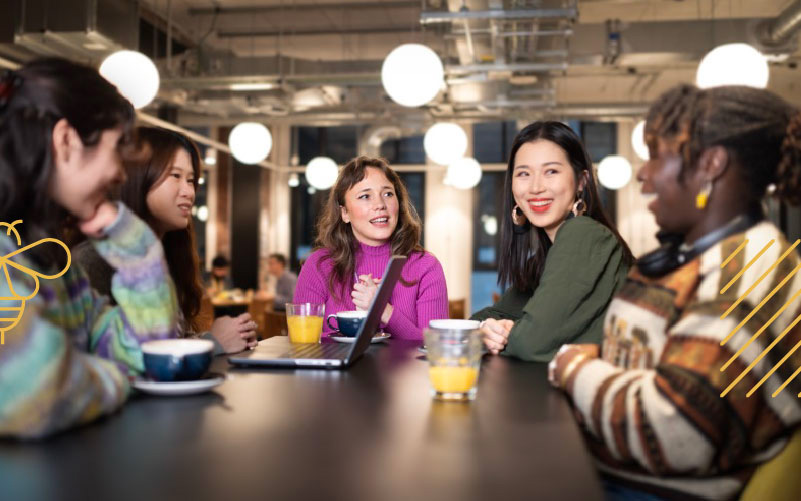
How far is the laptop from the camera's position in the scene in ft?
4.51

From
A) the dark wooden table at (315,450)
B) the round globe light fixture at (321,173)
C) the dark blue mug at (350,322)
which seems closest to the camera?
the dark wooden table at (315,450)

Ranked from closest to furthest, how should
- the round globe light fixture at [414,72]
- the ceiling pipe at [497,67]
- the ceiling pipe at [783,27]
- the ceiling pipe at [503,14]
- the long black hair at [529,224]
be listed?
the long black hair at [529,224] < the round globe light fixture at [414,72] < the ceiling pipe at [503,14] < the ceiling pipe at [783,27] < the ceiling pipe at [497,67]

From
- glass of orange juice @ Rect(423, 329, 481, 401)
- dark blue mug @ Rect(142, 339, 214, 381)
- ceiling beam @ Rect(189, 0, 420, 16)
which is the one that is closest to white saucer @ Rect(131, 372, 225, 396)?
dark blue mug @ Rect(142, 339, 214, 381)

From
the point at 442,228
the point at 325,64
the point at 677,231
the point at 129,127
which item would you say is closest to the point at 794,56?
the point at 325,64

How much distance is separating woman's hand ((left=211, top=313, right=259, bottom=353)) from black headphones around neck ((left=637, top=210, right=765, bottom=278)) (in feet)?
2.89

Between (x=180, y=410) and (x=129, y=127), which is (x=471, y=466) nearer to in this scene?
(x=180, y=410)

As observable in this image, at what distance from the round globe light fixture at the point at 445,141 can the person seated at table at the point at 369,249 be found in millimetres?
2489

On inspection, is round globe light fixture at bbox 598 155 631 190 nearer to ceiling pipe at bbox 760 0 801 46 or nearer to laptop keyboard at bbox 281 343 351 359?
ceiling pipe at bbox 760 0 801 46

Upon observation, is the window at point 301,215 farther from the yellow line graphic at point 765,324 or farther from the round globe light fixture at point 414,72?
the yellow line graphic at point 765,324

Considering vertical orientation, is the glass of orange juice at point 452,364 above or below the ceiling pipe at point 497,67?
below

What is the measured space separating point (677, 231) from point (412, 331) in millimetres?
1222

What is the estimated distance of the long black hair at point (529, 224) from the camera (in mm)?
1994

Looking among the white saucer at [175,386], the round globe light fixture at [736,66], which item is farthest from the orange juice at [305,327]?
the round globe light fixture at [736,66]

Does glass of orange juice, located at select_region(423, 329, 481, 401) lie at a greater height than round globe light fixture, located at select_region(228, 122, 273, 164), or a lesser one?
lesser
